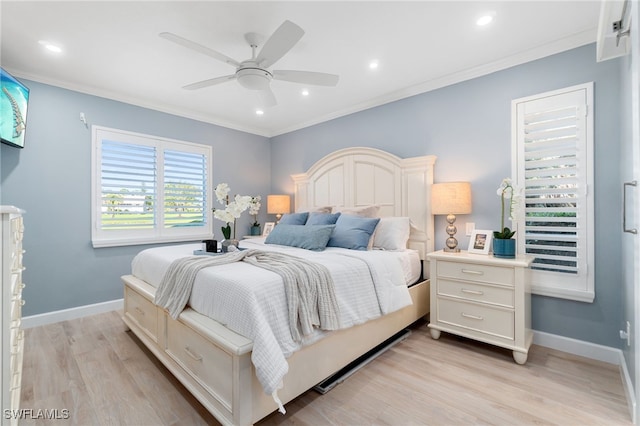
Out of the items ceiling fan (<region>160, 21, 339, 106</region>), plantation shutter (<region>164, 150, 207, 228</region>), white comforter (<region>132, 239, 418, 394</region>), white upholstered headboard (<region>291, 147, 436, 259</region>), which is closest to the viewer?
white comforter (<region>132, 239, 418, 394</region>)

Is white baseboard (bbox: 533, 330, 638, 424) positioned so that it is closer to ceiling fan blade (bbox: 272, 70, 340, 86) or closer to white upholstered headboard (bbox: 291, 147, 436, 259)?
white upholstered headboard (bbox: 291, 147, 436, 259)

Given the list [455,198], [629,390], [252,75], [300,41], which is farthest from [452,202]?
[252,75]

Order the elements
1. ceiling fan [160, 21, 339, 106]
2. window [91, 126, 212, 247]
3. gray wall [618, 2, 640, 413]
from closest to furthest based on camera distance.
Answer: gray wall [618, 2, 640, 413] → ceiling fan [160, 21, 339, 106] → window [91, 126, 212, 247]

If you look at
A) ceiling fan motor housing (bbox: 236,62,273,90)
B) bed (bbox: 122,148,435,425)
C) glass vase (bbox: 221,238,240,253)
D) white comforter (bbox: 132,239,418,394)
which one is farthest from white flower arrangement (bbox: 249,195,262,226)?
ceiling fan motor housing (bbox: 236,62,273,90)

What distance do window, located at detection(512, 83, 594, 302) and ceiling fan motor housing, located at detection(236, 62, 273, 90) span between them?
2330 mm

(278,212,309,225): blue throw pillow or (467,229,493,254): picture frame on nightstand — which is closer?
(467,229,493,254): picture frame on nightstand

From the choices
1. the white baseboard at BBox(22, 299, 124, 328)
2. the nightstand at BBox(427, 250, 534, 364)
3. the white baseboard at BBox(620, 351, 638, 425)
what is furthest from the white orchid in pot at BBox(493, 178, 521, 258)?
the white baseboard at BBox(22, 299, 124, 328)

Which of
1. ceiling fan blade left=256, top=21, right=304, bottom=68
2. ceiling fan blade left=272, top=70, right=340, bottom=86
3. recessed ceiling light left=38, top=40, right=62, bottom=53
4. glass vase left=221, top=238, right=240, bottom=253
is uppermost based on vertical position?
recessed ceiling light left=38, top=40, right=62, bottom=53

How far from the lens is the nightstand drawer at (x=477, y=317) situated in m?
2.32

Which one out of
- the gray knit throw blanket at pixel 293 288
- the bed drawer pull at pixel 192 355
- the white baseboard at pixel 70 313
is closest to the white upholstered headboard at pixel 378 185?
the gray knit throw blanket at pixel 293 288

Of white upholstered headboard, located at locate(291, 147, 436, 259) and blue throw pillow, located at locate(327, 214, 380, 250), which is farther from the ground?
white upholstered headboard, located at locate(291, 147, 436, 259)

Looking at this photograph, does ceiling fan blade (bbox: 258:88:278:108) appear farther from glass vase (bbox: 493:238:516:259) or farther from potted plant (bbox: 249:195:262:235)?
glass vase (bbox: 493:238:516:259)

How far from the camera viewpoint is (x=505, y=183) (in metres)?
2.54

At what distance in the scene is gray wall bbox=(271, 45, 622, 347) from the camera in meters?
2.30
